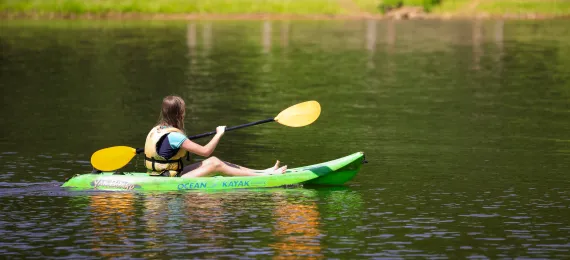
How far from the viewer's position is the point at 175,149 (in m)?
15.3

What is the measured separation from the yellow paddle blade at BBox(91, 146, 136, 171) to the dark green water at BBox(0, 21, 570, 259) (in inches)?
29.5

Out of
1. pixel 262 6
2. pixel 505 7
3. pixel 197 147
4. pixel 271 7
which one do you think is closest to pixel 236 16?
pixel 262 6

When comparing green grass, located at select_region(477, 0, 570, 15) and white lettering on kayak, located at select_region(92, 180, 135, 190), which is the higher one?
green grass, located at select_region(477, 0, 570, 15)

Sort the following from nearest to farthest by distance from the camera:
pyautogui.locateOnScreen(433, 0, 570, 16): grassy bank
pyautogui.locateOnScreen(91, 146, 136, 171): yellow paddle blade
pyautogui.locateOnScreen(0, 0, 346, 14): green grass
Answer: pyautogui.locateOnScreen(91, 146, 136, 171): yellow paddle blade → pyautogui.locateOnScreen(433, 0, 570, 16): grassy bank → pyautogui.locateOnScreen(0, 0, 346, 14): green grass

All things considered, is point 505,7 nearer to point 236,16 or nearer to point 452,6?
point 452,6

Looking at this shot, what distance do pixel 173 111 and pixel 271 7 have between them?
2938 inches

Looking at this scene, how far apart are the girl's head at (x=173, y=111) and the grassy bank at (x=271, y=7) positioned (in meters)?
71.4

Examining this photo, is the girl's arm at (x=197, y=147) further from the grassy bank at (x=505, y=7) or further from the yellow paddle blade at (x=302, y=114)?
the grassy bank at (x=505, y=7)

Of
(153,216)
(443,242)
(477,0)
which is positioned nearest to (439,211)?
(443,242)

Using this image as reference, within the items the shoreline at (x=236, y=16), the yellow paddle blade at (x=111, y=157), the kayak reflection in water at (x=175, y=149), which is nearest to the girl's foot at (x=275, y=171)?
the kayak reflection in water at (x=175, y=149)

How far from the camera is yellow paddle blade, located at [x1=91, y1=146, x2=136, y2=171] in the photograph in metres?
15.9

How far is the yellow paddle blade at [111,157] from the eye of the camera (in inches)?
627

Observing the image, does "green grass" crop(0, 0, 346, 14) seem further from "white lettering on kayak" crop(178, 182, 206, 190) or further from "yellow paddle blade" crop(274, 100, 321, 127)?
"white lettering on kayak" crop(178, 182, 206, 190)

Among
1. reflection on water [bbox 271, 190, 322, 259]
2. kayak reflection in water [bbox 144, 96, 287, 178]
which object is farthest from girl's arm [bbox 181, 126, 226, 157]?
reflection on water [bbox 271, 190, 322, 259]
